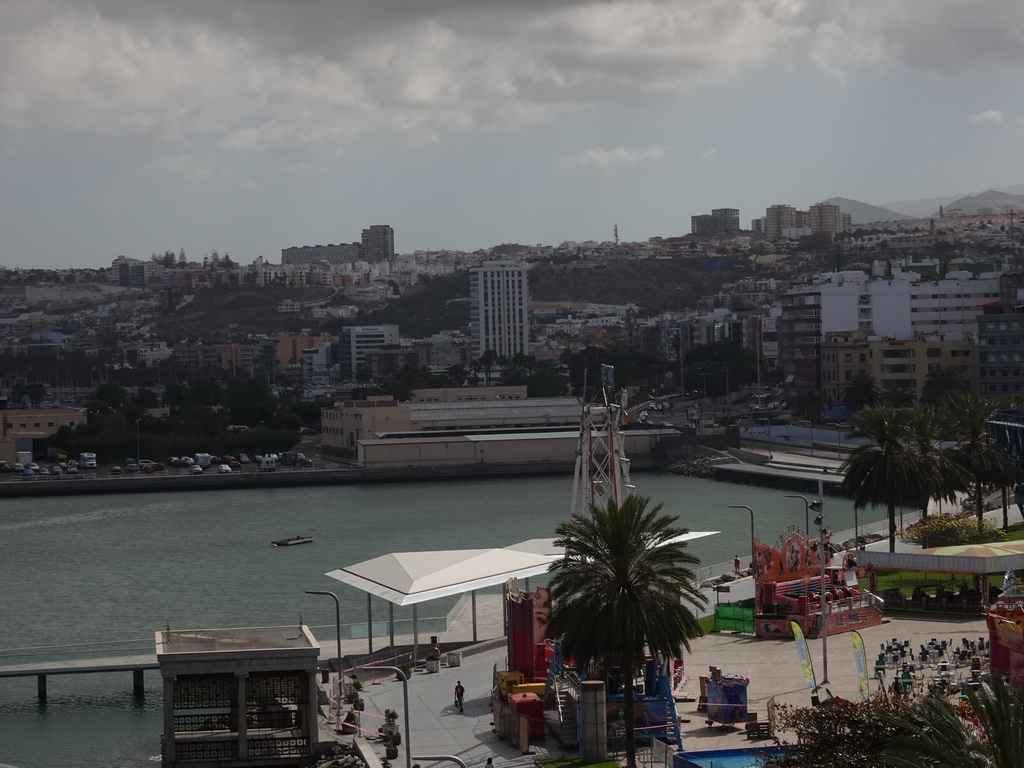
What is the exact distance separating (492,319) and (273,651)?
11891 centimetres

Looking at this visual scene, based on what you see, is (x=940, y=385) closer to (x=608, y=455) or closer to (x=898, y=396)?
(x=898, y=396)

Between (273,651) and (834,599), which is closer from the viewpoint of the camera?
(273,651)

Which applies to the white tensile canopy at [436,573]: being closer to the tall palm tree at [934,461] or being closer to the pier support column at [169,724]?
the pier support column at [169,724]

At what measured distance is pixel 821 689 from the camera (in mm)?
17641

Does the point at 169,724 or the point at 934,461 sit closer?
the point at 169,724

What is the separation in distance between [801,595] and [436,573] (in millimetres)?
4919

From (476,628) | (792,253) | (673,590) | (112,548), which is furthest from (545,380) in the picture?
(792,253)

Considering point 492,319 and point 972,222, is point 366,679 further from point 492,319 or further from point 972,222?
point 972,222

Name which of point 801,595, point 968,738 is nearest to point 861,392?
point 801,595

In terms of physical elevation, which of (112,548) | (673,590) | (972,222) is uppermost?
(972,222)

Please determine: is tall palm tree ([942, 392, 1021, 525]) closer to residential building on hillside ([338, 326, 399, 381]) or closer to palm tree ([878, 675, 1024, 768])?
palm tree ([878, 675, 1024, 768])

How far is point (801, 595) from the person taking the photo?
21812 millimetres

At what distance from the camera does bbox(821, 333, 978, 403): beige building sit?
207 ft

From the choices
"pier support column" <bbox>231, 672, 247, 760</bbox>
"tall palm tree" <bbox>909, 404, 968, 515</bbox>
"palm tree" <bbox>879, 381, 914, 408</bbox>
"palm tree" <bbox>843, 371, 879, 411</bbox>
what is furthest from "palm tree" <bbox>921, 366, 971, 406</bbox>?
"pier support column" <bbox>231, 672, 247, 760</bbox>
